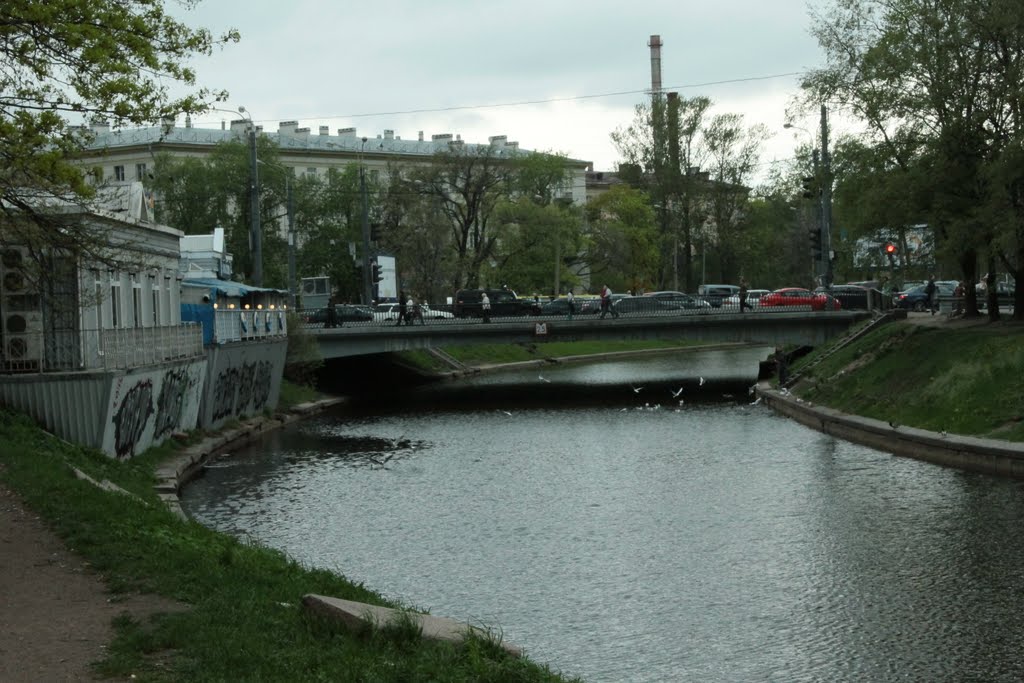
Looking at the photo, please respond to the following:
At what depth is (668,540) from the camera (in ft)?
78.9

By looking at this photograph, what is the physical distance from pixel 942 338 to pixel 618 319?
58.9 ft

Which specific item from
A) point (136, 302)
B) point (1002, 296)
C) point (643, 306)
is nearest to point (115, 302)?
point (136, 302)

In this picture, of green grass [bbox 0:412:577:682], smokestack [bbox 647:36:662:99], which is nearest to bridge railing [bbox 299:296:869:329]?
green grass [bbox 0:412:577:682]

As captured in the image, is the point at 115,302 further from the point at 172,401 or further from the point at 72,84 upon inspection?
the point at 72,84

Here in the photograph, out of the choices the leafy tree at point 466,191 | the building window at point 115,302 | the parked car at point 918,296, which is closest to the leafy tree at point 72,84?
the building window at point 115,302

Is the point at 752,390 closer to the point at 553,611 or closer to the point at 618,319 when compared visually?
the point at 618,319

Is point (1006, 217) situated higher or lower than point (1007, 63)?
lower

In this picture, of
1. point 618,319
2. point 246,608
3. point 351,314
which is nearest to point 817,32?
point 618,319

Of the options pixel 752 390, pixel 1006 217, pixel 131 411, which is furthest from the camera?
pixel 752 390

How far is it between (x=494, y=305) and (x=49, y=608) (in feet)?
182

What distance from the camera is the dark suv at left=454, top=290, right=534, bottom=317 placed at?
64.4 meters

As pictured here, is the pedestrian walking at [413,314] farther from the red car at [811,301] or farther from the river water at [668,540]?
the red car at [811,301]

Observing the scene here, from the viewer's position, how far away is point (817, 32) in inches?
1841

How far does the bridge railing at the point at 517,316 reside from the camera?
6025cm
